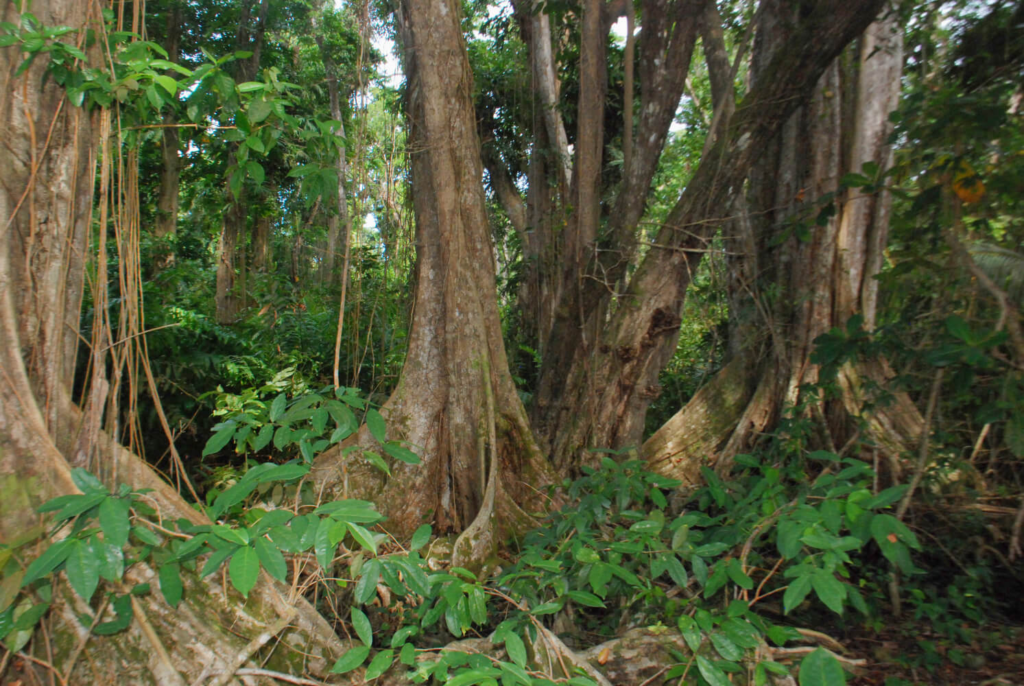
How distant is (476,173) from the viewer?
3930mm

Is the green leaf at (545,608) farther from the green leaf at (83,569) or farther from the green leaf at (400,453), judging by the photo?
the green leaf at (83,569)

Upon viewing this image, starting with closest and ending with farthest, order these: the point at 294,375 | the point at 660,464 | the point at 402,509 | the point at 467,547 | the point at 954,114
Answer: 1. the point at 954,114
2. the point at 467,547
3. the point at 402,509
4. the point at 660,464
5. the point at 294,375

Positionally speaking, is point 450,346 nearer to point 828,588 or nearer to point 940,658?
point 828,588

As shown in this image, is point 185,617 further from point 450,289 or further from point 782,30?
point 782,30

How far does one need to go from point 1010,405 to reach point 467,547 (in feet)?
7.84

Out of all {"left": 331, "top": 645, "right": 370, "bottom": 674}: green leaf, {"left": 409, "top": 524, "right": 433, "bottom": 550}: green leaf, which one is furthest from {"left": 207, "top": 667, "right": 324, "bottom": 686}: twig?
{"left": 409, "top": 524, "right": 433, "bottom": 550}: green leaf

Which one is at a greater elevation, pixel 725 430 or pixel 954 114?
pixel 954 114

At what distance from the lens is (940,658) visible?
9.32ft

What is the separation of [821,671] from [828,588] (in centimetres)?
21

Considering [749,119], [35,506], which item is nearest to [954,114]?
[749,119]

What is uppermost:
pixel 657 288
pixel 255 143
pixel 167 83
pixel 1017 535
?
pixel 167 83

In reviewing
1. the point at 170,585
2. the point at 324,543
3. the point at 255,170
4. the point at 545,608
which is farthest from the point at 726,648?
the point at 255,170

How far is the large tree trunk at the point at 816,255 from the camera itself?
14.3 ft

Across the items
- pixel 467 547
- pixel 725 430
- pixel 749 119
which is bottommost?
pixel 467 547
